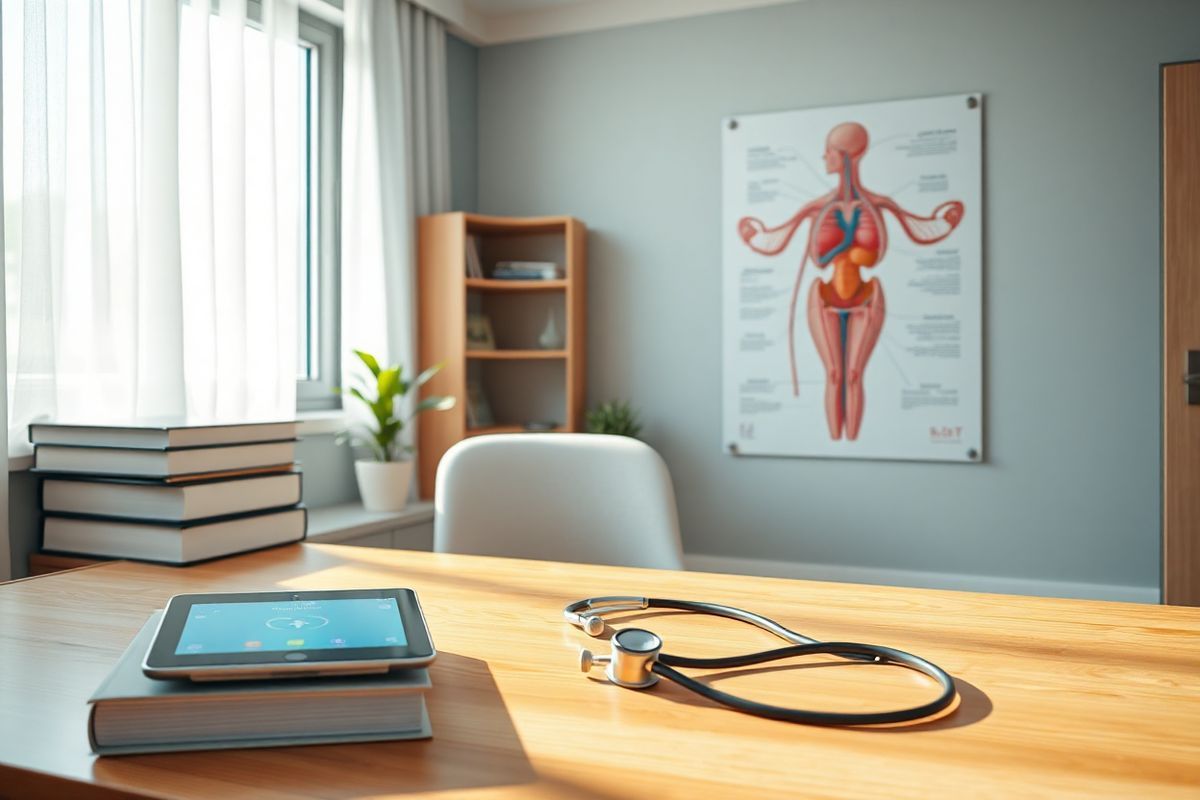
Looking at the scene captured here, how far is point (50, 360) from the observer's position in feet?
6.05

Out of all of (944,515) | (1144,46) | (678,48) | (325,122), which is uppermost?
(678,48)

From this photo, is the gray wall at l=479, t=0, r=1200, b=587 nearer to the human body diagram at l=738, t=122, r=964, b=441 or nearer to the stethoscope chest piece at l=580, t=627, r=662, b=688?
the human body diagram at l=738, t=122, r=964, b=441

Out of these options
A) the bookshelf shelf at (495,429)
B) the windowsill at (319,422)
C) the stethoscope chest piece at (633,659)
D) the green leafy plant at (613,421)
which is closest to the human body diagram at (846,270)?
the green leafy plant at (613,421)

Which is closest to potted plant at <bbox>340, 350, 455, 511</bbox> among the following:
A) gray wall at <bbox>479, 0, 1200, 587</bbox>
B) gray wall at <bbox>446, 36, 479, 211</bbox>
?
gray wall at <bbox>479, 0, 1200, 587</bbox>

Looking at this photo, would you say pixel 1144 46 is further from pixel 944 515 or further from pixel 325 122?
pixel 325 122

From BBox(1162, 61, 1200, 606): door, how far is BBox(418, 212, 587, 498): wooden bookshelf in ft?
6.27

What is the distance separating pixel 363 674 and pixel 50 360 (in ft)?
5.09

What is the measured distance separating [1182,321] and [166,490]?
8.91 feet

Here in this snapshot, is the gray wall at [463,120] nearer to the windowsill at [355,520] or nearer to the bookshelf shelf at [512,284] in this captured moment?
the bookshelf shelf at [512,284]

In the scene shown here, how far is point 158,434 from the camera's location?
1349 mm

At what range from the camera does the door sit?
8.59 feet

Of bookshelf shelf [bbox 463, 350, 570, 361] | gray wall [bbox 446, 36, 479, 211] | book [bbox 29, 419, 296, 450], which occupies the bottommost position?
book [bbox 29, 419, 296, 450]

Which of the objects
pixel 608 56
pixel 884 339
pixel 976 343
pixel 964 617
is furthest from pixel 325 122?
pixel 964 617

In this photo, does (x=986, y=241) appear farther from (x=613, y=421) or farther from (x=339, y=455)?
(x=339, y=455)
